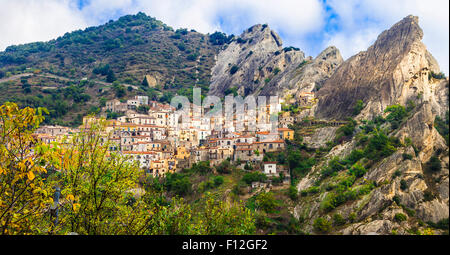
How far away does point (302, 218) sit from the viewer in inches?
1409

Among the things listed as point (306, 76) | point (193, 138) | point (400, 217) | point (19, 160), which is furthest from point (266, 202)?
point (306, 76)

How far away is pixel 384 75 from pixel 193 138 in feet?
129

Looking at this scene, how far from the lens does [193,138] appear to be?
6234 cm

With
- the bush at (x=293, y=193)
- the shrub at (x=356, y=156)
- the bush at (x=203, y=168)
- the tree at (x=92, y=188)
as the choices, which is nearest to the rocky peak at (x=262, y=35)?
the bush at (x=203, y=168)

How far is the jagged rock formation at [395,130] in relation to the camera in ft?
102

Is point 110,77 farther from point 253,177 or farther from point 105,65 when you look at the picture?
point 253,177

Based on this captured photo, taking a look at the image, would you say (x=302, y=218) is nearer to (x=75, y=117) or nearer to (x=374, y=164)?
(x=374, y=164)

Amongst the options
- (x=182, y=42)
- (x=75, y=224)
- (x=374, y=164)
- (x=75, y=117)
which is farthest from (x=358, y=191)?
(x=182, y=42)

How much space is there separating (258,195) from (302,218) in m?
6.58

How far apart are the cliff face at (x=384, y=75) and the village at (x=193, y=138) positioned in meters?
10.8

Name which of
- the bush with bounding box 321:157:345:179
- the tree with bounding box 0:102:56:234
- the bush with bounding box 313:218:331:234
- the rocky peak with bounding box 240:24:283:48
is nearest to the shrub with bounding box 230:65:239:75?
the rocky peak with bounding box 240:24:283:48

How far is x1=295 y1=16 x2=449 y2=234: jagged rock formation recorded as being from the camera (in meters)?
31.1

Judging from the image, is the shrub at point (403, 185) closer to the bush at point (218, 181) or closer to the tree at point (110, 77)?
the bush at point (218, 181)
